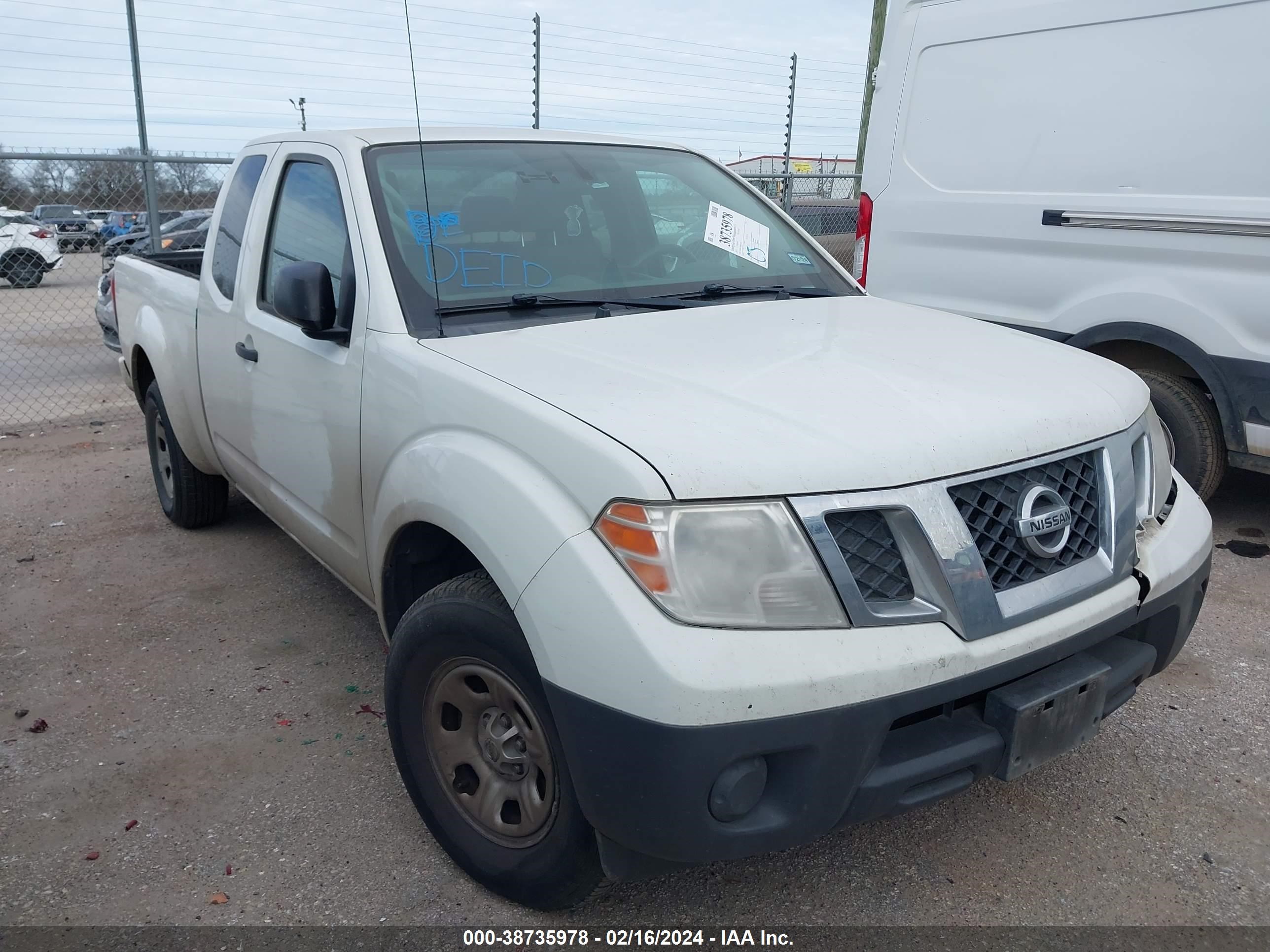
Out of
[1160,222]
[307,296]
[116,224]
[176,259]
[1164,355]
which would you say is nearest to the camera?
[307,296]

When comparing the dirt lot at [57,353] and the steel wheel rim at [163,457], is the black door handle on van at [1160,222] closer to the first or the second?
the steel wheel rim at [163,457]

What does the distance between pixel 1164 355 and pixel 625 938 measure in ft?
12.5

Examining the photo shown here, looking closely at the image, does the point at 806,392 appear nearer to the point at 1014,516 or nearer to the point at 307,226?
the point at 1014,516

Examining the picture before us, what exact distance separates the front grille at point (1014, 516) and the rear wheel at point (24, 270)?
10.2 m

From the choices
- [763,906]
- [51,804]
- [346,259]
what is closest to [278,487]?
[346,259]

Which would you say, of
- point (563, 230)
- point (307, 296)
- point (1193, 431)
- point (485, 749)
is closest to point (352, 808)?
point (485, 749)

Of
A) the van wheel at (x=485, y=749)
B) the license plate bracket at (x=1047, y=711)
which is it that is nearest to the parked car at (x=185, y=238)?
the van wheel at (x=485, y=749)

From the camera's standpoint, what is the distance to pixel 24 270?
9836 millimetres

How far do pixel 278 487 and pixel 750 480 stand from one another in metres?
2.13

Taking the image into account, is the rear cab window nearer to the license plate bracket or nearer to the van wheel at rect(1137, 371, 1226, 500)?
the license plate bracket

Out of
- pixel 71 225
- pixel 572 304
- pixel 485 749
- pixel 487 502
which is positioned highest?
pixel 572 304

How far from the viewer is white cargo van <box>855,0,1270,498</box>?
415 cm

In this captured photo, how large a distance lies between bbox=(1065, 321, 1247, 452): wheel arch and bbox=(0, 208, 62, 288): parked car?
8.84m

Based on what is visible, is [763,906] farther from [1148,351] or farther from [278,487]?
[1148,351]
